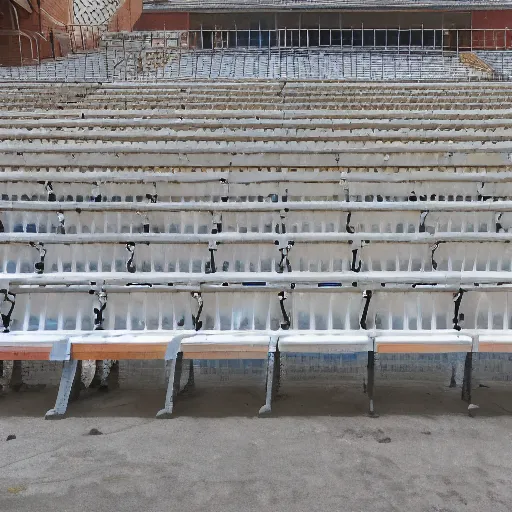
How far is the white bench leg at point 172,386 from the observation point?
4.04 m

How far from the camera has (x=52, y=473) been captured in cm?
329

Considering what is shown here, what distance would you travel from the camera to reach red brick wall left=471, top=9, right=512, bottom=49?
20.3m

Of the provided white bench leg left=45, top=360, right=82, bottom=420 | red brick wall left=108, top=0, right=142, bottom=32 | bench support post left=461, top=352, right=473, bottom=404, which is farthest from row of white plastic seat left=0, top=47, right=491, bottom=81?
white bench leg left=45, top=360, right=82, bottom=420

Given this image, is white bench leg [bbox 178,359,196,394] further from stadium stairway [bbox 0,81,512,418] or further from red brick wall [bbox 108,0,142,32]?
red brick wall [bbox 108,0,142,32]

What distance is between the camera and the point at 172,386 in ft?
13.8

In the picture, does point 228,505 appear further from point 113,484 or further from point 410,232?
point 410,232

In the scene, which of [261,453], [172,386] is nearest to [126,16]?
[172,386]

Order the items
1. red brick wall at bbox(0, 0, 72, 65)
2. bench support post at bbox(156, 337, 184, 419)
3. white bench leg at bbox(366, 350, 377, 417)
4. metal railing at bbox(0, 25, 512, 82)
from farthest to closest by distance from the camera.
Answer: red brick wall at bbox(0, 0, 72, 65) → metal railing at bbox(0, 25, 512, 82) → bench support post at bbox(156, 337, 184, 419) → white bench leg at bbox(366, 350, 377, 417)

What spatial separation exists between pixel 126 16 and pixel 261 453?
20306mm

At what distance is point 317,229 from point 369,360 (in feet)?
8.25

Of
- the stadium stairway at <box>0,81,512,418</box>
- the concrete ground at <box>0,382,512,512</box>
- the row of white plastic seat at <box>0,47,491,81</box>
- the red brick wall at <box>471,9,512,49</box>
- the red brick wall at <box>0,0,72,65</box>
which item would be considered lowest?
the concrete ground at <box>0,382,512,512</box>

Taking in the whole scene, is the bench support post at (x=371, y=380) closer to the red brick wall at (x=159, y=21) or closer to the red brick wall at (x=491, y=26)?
the red brick wall at (x=491, y=26)

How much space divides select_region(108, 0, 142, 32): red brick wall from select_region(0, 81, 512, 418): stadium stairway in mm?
9746

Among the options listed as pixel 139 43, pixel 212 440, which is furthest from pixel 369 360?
pixel 139 43
